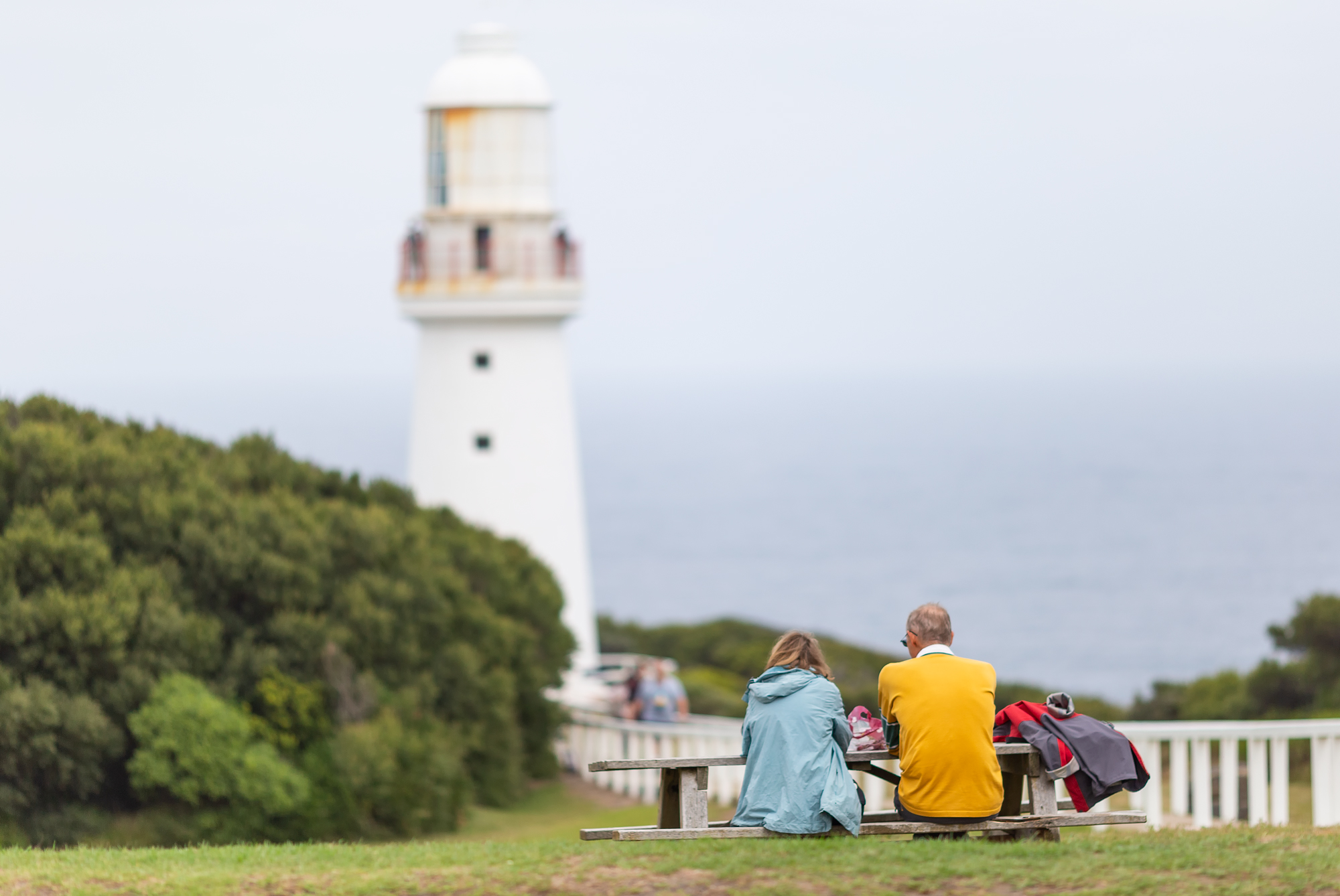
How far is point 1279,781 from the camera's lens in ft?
39.5

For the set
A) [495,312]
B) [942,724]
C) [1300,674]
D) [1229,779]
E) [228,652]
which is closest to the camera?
[942,724]

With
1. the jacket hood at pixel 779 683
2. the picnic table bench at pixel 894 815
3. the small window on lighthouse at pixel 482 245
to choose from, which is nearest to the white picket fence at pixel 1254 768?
the picnic table bench at pixel 894 815

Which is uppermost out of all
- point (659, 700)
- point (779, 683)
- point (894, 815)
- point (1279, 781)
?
point (779, 683)

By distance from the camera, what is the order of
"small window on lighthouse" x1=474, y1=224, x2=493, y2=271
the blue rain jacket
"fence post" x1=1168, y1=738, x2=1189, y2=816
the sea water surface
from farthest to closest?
the sea water surface
"small window on lighthouse" x1=474, y1=224, x2=493, y2=271
"fence post" x1=1168, y1=738, x2=1189, y2=816
the blue rain jacket

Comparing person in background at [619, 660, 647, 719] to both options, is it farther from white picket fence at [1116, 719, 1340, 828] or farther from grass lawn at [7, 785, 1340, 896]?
grass lawn at [7, 785, 1340, 896]

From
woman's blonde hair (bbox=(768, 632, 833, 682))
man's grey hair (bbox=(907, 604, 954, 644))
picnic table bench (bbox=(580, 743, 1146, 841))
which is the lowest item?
picnic table bench (bbox=(580, 743, 1146, 841))

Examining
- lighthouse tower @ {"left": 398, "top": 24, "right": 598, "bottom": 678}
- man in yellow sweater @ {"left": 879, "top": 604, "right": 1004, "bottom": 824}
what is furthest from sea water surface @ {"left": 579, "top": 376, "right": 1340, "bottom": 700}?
man in yellow sweater @ {"left": 879, "top": 604, "right": 1004, "bottom": 824}

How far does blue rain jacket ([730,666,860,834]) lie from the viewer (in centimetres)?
758

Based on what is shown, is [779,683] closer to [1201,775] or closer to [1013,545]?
[1201,775]

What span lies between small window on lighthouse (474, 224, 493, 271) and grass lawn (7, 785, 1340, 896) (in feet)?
49.8

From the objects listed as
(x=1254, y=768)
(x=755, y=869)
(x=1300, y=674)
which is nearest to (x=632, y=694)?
(x=1300, y=674)

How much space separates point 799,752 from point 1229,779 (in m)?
5.89

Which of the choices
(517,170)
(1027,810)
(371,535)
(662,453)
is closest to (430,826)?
(371,535)

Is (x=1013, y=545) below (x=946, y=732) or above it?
above
